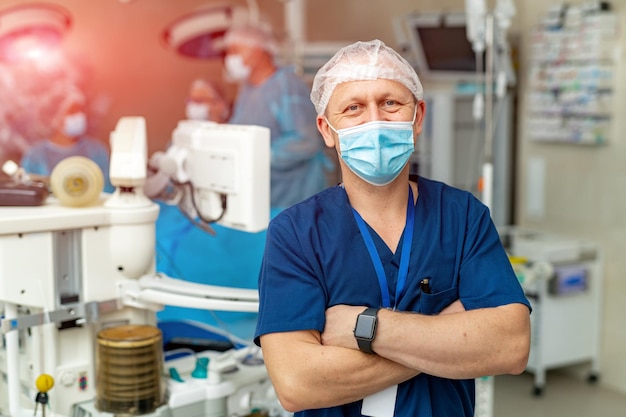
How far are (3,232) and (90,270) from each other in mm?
→ 231

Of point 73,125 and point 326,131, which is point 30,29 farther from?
point 326,131

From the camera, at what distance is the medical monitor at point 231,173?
212 centimetres

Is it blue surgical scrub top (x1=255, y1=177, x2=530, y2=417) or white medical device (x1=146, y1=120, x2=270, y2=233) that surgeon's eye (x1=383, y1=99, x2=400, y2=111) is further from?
white medical device (x1=146, y1=120, x2=270, y2=233)

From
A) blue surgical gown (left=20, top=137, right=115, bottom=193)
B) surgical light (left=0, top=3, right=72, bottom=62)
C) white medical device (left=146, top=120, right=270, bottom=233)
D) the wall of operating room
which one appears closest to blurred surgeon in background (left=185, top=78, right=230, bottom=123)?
Answer: the wall of operating room

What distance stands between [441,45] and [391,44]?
2.76 ft

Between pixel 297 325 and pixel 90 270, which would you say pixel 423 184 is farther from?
pixel 90 270

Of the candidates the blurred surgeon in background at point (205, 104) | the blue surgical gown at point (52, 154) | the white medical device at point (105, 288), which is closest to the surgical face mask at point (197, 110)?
the blurred surgeon in background at point (205, 104)

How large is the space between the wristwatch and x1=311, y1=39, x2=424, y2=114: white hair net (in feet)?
1.30

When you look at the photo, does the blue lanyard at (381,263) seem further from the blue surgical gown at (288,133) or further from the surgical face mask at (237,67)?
the surgical face mask at (237,67)

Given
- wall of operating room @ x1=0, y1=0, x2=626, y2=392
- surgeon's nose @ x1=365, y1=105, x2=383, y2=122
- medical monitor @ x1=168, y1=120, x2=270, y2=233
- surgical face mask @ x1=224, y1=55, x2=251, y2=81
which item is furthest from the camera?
surgical face mask @ x1=224, y1=55, x2=251, y2=81

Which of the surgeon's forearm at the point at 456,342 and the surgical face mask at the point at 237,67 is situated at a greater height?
the surgical face mask at the point at 237,67

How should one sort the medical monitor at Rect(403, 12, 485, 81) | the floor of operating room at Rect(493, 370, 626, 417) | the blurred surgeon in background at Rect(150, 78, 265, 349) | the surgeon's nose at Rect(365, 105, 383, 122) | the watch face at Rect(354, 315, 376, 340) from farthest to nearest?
the medical monitor at Rect(403, 12, 485, 81) < the floor of operating room at Rect(493, 370, 626, 417) < the blurred surgeon in background at Rect(150, 78, 265, 349) < the surgeon's nose at Rect(365, 105, 383, 122) < the watch face at Rect(354, 315, 376, 340)

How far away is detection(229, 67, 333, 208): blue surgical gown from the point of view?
4258 millimetres

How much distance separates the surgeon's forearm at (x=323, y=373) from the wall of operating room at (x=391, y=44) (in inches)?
113
